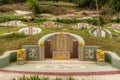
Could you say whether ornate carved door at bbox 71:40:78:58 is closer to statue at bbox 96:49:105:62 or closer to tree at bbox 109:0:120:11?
statue at bbox 96:49:105:62

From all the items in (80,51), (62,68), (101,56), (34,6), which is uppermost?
(34,6)

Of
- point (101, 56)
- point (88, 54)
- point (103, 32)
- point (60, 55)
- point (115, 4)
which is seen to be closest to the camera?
point (101, 56)

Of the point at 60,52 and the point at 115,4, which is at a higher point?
the point at 115,4

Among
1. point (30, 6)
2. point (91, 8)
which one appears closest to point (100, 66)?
point (30, 6)

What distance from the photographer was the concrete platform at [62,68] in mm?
12797

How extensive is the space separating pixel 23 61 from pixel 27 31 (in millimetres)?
12212

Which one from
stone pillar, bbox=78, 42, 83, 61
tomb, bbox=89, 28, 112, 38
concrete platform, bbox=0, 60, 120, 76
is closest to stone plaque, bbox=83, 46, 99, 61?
stone pillar, bbox=78, 42, 83, 61

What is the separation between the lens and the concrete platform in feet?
42.0

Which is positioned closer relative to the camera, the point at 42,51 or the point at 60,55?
the point at 42,51

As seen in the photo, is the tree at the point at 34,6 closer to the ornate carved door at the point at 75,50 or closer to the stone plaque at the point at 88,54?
the ornate carved door at the point at 75,50

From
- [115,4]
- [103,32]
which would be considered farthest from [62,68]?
[115,4]

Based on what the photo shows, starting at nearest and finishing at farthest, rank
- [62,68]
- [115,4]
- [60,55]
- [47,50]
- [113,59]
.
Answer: [62,68]
[113,59]
[60,55]
[47,50]
[115,4]

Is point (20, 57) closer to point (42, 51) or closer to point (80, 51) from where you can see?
point (42, 51)

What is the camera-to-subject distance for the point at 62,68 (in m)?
13.6
